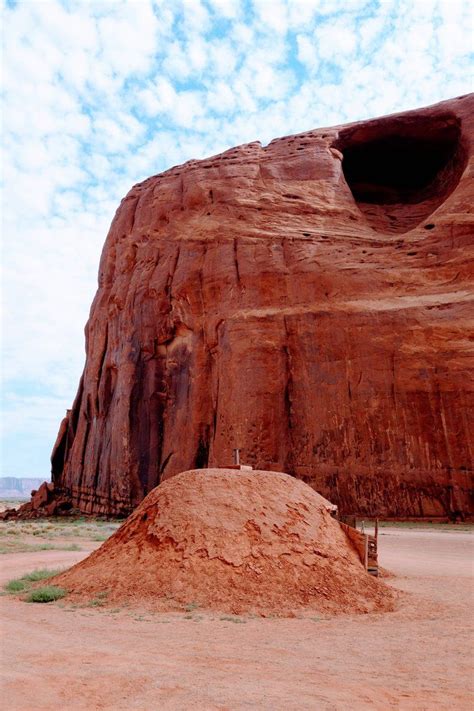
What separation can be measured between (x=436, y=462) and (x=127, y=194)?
94.2 feet

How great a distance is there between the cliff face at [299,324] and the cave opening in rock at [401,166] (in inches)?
5.2

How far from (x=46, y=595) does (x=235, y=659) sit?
4.92 m

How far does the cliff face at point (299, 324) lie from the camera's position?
26469 millimetres

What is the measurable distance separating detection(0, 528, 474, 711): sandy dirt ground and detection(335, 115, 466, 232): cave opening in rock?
101 feet

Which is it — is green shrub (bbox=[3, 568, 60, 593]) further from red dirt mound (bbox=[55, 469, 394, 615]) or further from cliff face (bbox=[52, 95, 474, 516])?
cliff face (bbox=[52, 95, 474, 516])

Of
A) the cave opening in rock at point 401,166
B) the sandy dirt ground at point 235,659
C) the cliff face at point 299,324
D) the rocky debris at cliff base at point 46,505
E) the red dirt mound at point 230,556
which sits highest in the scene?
the cave opening in rock at point 401,166

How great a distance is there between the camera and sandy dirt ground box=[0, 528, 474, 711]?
519 centimetres

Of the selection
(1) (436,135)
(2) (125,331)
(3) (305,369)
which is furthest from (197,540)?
(1) (436,135)

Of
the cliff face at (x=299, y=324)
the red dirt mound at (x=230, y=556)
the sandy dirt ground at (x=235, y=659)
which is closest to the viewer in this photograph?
the sandy dirt ground at (x=235, y=659)

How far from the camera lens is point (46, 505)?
133 ft

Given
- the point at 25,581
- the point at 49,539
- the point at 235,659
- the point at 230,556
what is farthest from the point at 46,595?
the point at 49,539

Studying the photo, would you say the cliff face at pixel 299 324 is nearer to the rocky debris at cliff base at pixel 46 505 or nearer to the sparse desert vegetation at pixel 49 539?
the rocky debris at cliff base at pixel 46 505

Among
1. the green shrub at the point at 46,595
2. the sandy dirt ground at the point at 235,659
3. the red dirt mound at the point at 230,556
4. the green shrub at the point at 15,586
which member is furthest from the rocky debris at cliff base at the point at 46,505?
the sandy dirt ground at the point at 235,659

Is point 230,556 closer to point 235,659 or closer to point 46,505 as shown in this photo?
point 235,659
